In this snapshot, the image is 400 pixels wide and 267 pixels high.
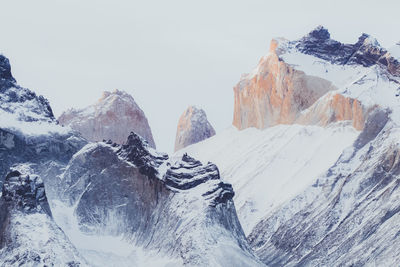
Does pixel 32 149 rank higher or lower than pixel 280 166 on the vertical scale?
higher

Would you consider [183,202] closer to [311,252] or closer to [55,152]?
[55,152]

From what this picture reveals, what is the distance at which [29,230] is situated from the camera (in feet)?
344

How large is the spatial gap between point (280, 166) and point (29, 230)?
278ft

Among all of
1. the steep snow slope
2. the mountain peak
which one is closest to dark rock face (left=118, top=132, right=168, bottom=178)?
the mountain peak

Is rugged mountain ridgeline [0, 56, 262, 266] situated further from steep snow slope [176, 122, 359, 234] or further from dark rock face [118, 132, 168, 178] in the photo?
steep snow slope [176, 122, 359, 234]

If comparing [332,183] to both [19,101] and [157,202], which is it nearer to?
[157,202]

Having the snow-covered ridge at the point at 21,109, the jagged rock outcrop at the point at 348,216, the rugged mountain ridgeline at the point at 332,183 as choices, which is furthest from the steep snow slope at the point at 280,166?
the snow-covered ridge at the point at 21,109

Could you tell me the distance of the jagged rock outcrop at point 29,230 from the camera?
100625 millimetres

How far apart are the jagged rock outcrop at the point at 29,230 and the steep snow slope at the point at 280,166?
2506 inches

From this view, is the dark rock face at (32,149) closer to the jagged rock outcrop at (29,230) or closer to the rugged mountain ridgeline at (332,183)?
the jagged rock outcrop at (29,230)

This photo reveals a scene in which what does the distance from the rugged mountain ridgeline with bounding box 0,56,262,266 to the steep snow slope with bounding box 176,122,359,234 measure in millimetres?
39417

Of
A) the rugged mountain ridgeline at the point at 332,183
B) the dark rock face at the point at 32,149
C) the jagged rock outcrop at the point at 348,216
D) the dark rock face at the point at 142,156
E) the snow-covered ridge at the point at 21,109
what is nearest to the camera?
the dark rock face at the point at 142,156

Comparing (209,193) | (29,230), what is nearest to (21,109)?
(209,193)

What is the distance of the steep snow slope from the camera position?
6796 inches
